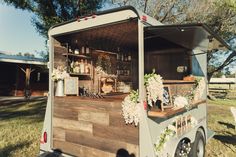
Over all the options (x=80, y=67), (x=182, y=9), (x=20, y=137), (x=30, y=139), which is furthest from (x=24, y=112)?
(x=182, y=9)

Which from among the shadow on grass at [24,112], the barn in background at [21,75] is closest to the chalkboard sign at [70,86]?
the shadow on grass at [24,112]

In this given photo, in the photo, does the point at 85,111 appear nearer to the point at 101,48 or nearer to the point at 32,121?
the point at 101,48

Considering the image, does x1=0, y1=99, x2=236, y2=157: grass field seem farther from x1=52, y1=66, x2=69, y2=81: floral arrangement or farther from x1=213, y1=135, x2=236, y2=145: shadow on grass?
x1=52, y1=66, x2=69, y2=81: floral arrangement

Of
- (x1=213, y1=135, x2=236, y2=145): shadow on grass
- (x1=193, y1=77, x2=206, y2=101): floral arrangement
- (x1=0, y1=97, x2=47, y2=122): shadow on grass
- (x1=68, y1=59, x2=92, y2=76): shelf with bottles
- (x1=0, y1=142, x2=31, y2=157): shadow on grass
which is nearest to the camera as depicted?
(x1=193, y1=77, x2=206, y2=101): floral arrangement

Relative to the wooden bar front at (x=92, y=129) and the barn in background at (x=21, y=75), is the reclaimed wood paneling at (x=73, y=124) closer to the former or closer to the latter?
the wooden bar front at (x=92, y=129)

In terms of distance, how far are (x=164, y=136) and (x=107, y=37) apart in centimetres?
289

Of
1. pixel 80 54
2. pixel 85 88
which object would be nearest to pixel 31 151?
pixel 85 88

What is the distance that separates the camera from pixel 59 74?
14.3 ft

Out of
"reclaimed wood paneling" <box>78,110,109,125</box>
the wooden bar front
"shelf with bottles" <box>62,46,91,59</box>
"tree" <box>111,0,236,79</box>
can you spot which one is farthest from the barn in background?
"reclaimed wood paneling" <box>78,110,109,125</box>

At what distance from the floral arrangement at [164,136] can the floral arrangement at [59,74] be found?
2026 mm

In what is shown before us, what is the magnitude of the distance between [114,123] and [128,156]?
0.48 m

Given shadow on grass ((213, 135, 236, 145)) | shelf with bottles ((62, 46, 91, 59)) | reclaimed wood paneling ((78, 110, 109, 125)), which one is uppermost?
shelf with bottles ((62, 46, 91, 59))

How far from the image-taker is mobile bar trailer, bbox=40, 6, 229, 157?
10.6ft

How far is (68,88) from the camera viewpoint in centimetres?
458
